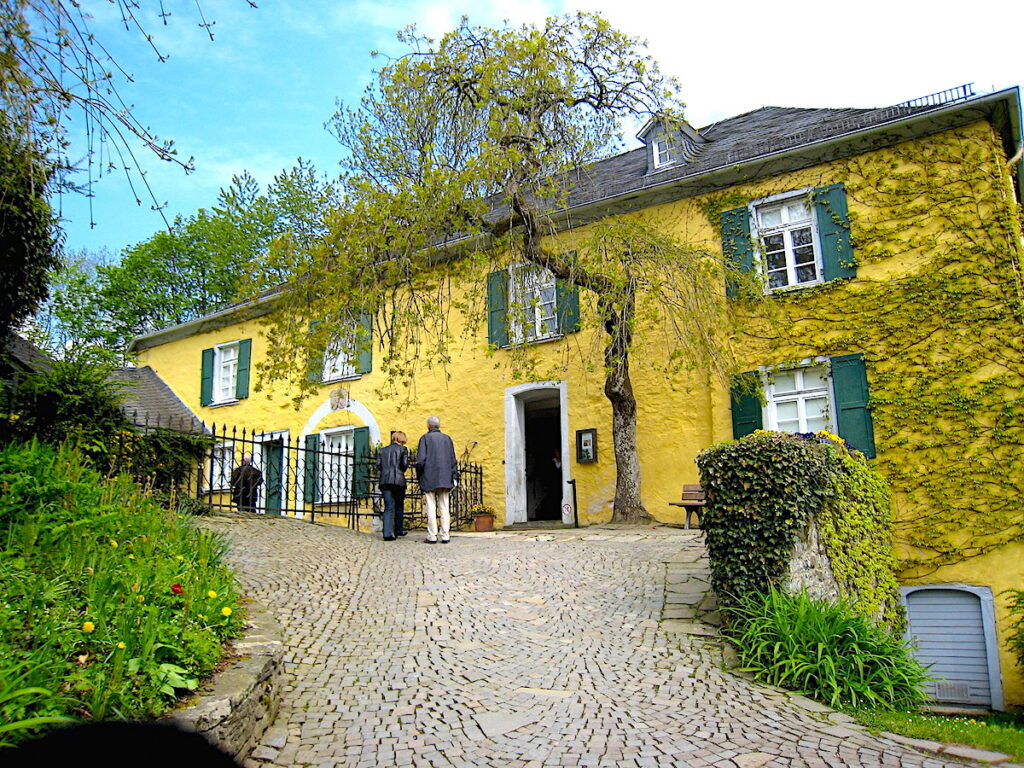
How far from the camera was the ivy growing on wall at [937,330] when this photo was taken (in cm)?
1048

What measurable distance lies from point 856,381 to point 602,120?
5502mm

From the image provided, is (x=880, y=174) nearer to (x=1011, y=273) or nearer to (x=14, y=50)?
(x=1011, y=273)

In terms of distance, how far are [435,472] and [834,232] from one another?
719 centimetres

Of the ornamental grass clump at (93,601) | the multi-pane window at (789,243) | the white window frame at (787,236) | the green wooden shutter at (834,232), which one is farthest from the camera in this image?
the multi-pane window at (789,243)

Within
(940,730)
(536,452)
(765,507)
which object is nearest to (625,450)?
(536,452)

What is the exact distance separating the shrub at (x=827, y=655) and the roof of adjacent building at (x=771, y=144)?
7214 mm

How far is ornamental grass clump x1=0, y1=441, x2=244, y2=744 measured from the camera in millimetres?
3291

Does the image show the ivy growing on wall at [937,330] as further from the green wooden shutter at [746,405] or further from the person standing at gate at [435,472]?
the person standing at gate at [435,472]

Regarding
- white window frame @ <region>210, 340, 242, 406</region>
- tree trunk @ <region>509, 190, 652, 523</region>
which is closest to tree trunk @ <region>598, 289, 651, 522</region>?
tree trunk @ <region>509, 190, 652, 523</region>

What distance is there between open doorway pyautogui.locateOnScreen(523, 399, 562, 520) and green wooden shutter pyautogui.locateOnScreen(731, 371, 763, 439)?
18.8 ft

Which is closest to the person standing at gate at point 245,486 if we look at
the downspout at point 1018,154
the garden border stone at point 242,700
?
the garden border stone at point 242,700

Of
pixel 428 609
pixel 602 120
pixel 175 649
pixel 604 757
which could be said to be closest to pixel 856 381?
pixel 602 120

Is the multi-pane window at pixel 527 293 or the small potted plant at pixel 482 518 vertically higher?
the multi-pane window at pixel 527 293

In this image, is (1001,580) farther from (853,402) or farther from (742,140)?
(742,140)
